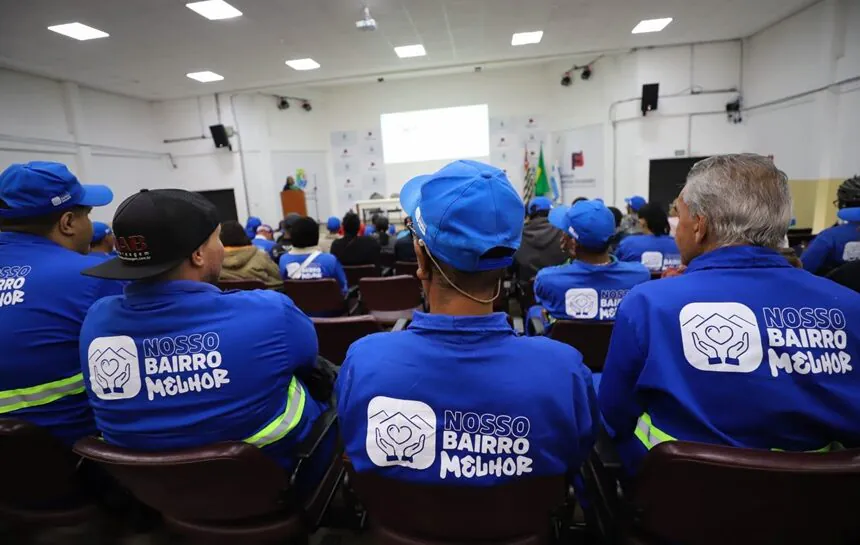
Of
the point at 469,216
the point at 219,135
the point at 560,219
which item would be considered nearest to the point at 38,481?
the point at 469,216

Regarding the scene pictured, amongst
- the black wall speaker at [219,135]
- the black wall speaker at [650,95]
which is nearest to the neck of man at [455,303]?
the black wall speaker at [650,95]

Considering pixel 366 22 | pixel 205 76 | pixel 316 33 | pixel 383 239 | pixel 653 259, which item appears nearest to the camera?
pixel 653 259

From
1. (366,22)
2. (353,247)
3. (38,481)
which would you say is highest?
(366,22)

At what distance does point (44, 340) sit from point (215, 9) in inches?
251

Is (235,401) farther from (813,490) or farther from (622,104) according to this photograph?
(622,104)

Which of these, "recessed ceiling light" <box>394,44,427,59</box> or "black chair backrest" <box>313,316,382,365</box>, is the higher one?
"recessed ceiling light" <box>394,44,427,59</box>

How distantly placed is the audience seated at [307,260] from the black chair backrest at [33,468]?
2.16 meters

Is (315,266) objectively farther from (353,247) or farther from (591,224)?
(591,224)

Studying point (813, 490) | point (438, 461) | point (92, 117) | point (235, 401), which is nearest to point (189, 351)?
point (235, 401)

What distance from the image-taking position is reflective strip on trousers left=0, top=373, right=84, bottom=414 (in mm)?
1382

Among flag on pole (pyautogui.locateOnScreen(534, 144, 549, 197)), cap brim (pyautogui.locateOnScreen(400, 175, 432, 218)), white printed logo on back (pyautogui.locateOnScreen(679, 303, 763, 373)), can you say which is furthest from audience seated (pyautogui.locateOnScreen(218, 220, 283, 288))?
flag on pole (pyautogui.locateOnScreen(534, 144, 549, 197))

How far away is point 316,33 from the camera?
7324 millimetres

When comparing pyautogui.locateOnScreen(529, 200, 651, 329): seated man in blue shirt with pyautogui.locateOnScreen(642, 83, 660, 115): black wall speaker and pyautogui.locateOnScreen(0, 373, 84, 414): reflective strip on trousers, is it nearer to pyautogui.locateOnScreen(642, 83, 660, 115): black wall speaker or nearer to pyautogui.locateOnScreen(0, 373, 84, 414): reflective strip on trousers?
pyautogui.locateOnScreen(0, 373, 84, 414): reflective strip on trousers

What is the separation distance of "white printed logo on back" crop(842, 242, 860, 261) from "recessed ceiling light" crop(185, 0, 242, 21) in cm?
744
